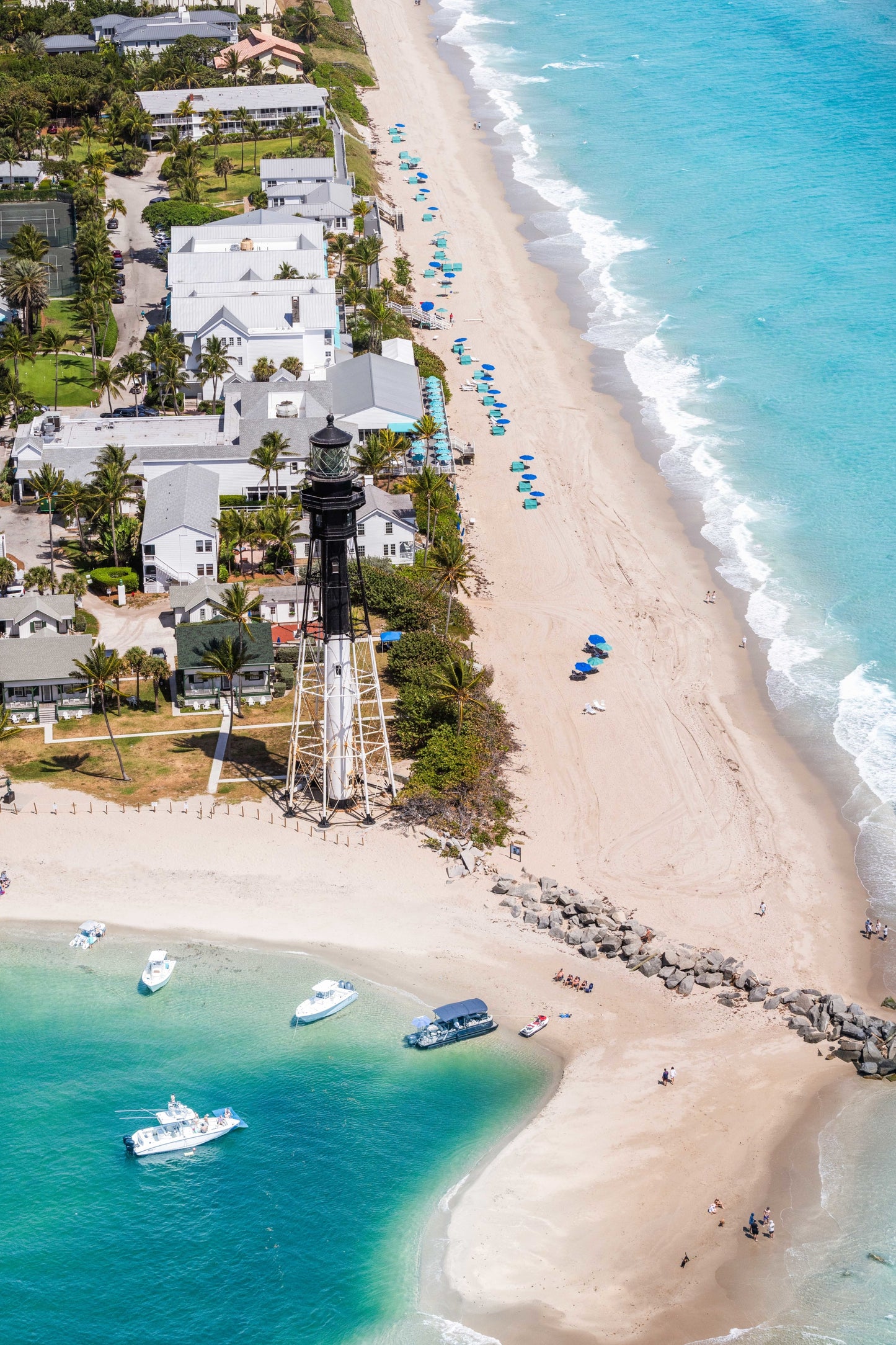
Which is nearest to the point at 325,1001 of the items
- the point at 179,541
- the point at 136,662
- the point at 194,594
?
the point at 136,662

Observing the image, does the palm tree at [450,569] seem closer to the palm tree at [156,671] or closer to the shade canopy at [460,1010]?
the palm tree at [156,671]

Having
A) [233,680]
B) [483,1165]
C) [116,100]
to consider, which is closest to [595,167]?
[116,100]

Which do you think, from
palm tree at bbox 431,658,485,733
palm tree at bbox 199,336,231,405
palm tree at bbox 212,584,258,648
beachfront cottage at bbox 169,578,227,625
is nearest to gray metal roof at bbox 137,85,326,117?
palm tree at bbox 199,336,231,405

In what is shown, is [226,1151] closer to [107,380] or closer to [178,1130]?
[178,1130]

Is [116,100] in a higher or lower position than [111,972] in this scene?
higher

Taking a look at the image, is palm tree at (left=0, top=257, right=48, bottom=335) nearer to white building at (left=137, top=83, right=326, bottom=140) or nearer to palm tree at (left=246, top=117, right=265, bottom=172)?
palm tree at (left=246, top=117, right=265, bottom=172)

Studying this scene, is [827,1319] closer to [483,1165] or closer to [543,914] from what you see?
[483,1165]
